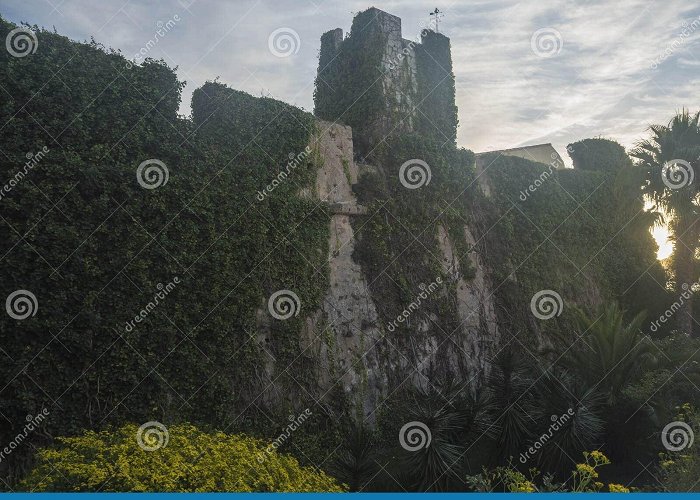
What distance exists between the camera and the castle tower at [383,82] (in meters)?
13.3

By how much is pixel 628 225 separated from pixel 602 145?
10.3 ft

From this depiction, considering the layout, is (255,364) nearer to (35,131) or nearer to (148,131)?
(148,131)

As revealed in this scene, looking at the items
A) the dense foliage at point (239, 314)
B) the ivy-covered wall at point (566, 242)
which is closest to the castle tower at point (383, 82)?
the dense foliage at point (239, 314)
